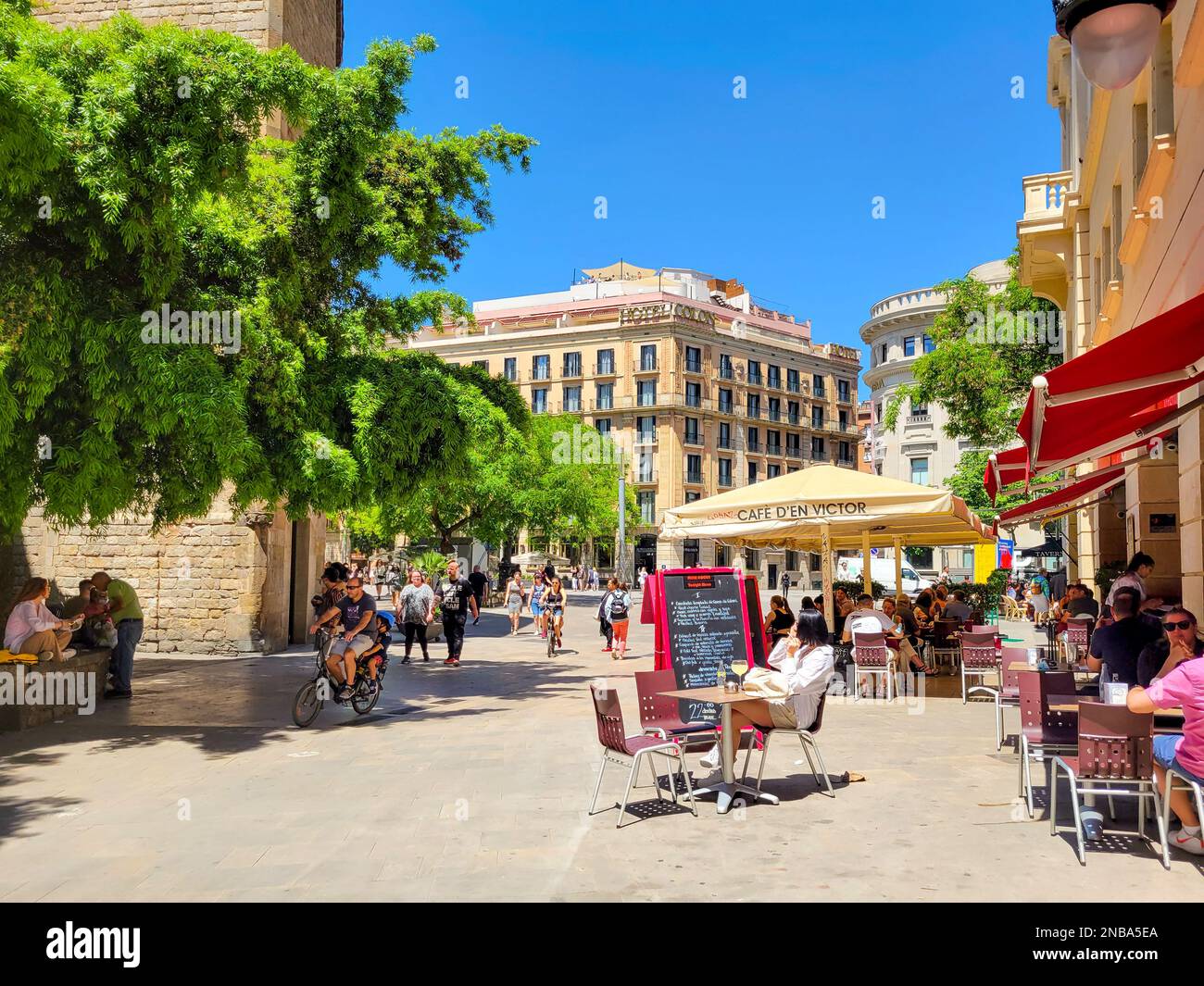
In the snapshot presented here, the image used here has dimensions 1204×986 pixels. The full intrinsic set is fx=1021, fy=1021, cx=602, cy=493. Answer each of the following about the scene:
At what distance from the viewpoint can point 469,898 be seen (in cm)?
504

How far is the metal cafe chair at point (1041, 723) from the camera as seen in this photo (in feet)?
21.7

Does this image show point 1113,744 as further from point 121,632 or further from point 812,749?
point 121,632

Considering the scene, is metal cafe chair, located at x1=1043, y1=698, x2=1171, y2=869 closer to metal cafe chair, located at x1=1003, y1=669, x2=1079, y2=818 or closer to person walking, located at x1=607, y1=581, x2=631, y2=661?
metal cafe chair, located at x1=1003, y1=669, x2=1079, y2=818

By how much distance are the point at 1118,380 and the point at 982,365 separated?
19.5m

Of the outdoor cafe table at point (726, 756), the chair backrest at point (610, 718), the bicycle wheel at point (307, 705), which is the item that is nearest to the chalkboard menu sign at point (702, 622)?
the outdoor cafe table at point (726, 756)

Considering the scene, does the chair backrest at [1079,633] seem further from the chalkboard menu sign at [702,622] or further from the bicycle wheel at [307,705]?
the bicycle wheel at [307,705]

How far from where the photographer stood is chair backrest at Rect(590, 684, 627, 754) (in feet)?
22.5

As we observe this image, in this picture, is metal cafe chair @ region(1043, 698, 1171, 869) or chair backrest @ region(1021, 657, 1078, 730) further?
chair backrest @ region(1021, 657, 1078, 730)

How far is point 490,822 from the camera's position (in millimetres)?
6625

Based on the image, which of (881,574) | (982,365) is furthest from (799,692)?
(881,574)

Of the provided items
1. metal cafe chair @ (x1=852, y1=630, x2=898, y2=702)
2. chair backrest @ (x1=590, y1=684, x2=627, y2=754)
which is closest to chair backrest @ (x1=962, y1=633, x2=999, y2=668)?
metal cafe chair @ (x1=852, y1=630, x2=898, y2=702)

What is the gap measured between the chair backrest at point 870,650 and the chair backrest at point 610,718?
598 centimetres

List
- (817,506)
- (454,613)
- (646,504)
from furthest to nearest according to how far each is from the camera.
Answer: (646,504) → (454,613) → (817,506)

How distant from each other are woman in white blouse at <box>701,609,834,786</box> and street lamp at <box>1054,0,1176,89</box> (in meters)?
4.24
